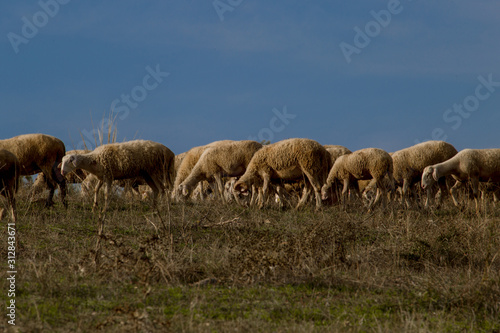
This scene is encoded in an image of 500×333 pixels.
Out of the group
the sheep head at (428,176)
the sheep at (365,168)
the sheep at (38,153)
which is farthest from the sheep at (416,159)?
the sheep at (38,153)

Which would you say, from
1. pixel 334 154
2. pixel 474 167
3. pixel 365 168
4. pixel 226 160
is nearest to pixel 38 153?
pixel 226 160

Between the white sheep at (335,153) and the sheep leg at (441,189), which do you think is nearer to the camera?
the white sheep at (335,153)

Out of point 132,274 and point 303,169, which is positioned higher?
point 303,169

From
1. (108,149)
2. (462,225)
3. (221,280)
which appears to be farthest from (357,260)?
(108,149)

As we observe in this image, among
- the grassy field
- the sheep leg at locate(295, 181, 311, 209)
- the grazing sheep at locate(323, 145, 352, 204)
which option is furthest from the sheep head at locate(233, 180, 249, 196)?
the grassy field

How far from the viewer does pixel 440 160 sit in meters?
19.3

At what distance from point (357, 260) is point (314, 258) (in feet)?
2.01

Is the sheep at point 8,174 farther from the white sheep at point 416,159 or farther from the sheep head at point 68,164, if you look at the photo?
the white sheep at point 416,159

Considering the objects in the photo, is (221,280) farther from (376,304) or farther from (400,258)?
(400,258)

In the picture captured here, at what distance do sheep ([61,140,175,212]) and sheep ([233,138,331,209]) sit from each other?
260 centimetres

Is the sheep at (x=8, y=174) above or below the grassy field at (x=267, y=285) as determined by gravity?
above

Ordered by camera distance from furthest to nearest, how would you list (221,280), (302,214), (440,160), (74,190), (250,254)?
1. (440,160)
2. (74,190)
3. (302,214)
4. (250,254)
5. (221,280)

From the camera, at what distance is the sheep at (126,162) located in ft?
47.9

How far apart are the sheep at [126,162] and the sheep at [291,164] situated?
2.60 metres
